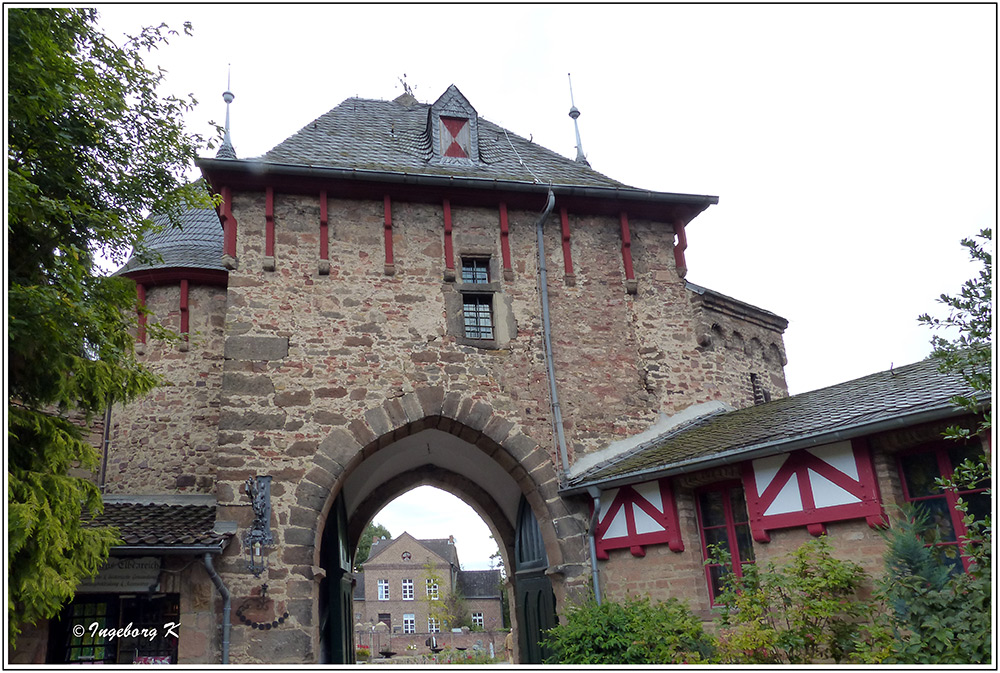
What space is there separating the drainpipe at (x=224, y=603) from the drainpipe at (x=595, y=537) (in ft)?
13.3

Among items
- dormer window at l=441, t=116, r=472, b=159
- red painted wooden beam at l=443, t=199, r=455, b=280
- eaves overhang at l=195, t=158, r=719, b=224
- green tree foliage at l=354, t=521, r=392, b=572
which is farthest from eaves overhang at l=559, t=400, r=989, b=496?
green tree foliage at l=354, t=521, r=392, b=572

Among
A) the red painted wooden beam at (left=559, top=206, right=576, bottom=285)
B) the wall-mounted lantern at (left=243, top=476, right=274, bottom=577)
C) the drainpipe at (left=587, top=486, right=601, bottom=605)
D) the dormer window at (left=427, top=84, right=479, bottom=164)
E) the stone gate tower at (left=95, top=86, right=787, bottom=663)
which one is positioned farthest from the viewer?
the dormer window at (left=427, top=84, right=479, bottom=164)

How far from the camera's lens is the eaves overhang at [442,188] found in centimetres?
919

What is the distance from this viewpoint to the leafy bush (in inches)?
263

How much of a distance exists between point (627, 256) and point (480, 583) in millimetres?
32176

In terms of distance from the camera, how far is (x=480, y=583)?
38781mm

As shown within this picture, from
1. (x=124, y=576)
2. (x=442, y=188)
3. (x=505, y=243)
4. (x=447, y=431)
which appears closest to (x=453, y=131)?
(x=442, y=188)

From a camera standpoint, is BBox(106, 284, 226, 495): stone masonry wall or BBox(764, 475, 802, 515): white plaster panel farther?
BBox(106, 284, 226, 495): stone masonry wall

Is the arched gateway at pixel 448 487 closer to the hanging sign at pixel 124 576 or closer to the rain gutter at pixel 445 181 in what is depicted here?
the hanging sign at pixel 124 576

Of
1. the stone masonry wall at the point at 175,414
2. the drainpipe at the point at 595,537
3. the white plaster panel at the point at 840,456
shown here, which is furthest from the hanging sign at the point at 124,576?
the white plaster panel at the point at 840,456

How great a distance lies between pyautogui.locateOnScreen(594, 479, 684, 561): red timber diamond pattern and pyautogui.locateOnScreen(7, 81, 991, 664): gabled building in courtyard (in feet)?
0.11

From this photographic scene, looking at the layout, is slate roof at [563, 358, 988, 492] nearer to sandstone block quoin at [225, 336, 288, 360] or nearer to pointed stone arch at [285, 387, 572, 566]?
pointed stone arch at [285, 387, 572, 566]

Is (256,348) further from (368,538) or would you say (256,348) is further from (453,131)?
(368,538)

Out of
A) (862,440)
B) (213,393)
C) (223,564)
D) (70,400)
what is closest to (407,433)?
(223,564)
